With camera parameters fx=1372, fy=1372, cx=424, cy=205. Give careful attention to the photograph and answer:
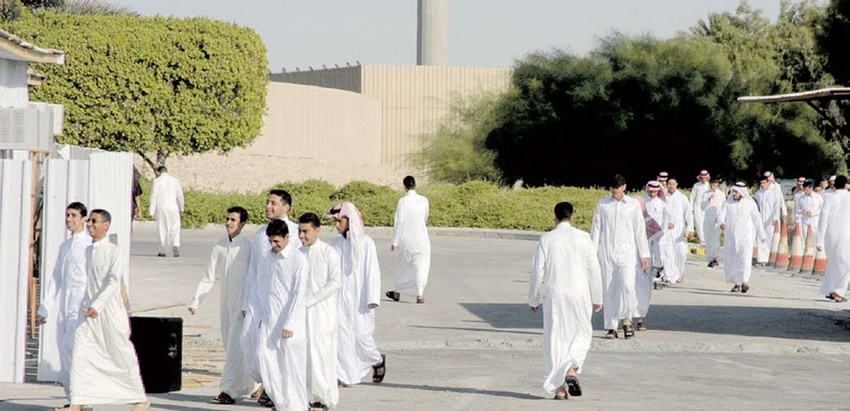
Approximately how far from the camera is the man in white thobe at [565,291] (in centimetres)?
1077

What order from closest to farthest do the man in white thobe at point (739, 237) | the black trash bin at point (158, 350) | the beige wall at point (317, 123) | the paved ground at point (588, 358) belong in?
Result: the black trash bin at point (158, 350), the paved ground at point (588, 358), the man in white thobe at point (739, 237), the beige wall at point (317, 123)

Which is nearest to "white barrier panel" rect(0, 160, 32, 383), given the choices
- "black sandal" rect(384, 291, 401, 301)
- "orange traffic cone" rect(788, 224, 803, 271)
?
"black sandal" rect(384, 291, 401, 301)

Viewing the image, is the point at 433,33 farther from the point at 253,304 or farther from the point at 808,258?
the point at 253,304

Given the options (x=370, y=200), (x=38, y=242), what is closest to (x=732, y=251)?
(x=38, y=242)

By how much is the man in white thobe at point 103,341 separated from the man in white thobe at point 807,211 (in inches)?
767

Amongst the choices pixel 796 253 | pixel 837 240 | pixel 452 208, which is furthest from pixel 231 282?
pixel 452 208

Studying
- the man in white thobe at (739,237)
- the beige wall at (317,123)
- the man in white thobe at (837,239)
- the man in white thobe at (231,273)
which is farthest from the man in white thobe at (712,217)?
the beige wall at (317,123)

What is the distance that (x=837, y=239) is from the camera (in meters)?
17.8

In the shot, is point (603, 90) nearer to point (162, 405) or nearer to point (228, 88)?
point (228, 88)

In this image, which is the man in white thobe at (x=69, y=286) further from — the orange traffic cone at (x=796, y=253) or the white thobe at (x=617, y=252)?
the orange traffic cone at (x=796, y=253)

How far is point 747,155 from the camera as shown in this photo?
5344cm

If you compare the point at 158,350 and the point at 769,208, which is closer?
the point at 158,350

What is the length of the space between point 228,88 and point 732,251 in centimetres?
3269

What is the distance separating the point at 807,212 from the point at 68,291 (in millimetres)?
19783
